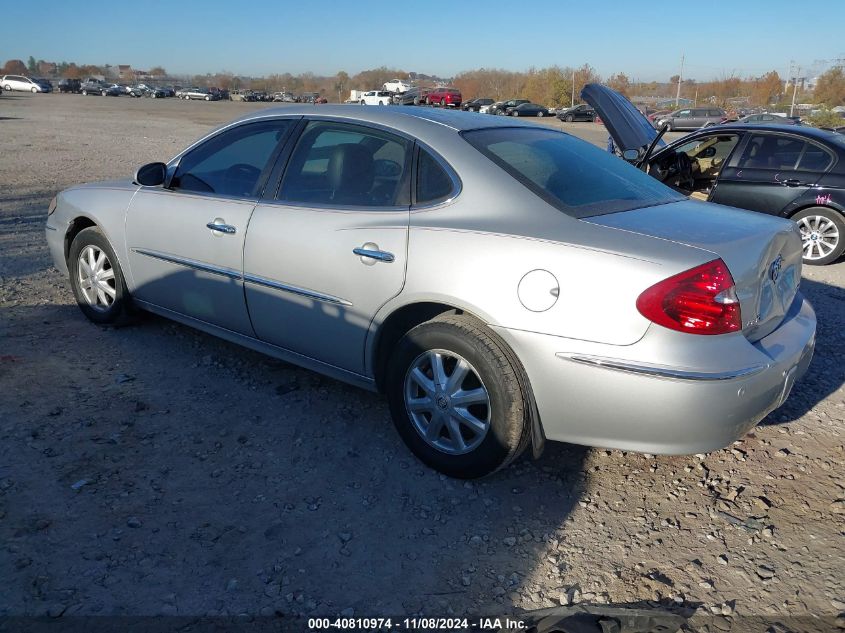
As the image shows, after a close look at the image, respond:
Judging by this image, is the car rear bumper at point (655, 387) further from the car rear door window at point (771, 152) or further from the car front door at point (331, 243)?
the car rear door window at point (771, 152)

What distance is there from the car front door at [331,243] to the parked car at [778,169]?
439cm

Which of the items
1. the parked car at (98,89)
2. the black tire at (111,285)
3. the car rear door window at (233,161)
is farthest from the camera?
the parked car at (98,89)

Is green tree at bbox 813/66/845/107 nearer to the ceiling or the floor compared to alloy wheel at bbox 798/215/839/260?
nearer to the ceiling

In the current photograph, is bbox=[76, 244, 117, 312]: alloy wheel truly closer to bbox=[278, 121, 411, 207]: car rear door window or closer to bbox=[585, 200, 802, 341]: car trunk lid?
bbox=[278, 121, 411, 207]: car rear door window

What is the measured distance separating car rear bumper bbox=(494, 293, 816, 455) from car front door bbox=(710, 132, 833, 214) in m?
5.34

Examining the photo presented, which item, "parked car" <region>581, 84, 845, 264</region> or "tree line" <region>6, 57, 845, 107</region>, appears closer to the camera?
"parked car" <region>581, 84, 845, 264</region>

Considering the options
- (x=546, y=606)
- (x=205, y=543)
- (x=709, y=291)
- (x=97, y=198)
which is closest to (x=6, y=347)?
(x=97, y=198)

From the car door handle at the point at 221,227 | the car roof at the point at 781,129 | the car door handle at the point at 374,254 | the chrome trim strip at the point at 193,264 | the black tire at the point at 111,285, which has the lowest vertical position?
the black tire at the point at 111,285

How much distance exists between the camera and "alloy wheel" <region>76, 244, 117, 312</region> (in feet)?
16.0

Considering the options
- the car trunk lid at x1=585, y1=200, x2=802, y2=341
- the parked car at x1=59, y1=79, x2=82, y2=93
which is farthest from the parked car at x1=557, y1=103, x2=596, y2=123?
the parked car at x1=59, y1=79, x2=82, y2=93

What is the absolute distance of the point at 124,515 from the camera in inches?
115

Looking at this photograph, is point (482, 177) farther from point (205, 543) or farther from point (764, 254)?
point (205, 543)

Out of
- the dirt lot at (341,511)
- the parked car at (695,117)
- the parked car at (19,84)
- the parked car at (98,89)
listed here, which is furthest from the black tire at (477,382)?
the parked car at (98,89)

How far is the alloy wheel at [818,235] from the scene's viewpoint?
7504 millimetres
